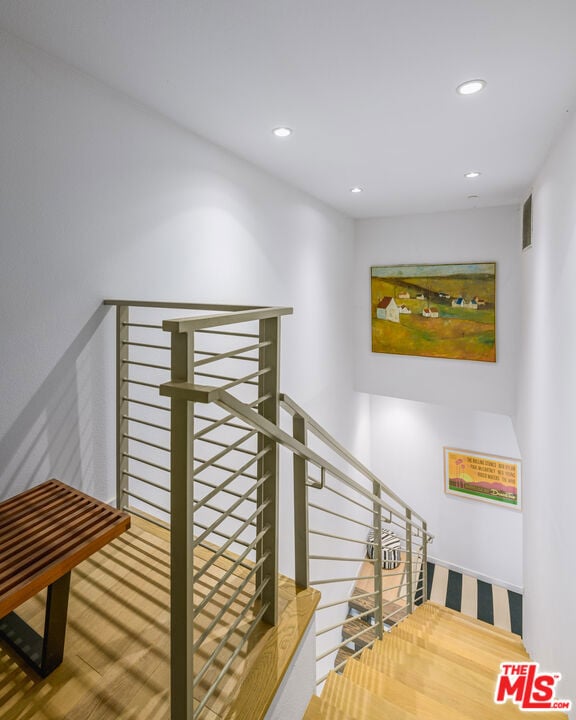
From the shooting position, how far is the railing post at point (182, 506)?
3.07ft

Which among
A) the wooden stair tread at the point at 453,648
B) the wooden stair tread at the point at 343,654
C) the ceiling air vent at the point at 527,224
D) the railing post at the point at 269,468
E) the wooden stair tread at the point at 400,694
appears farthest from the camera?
the wooden stair tread at the point at 343,654

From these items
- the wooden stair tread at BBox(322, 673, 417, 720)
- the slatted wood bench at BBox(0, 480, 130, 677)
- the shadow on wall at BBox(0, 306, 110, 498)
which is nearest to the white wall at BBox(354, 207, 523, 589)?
the wooden stair tread at BBox(322, 673, 417, 720)

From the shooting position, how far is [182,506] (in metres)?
0.95

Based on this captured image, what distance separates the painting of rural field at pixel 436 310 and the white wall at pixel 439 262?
8 cm

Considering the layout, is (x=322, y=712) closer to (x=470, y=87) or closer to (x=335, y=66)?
(x=335, y=66)

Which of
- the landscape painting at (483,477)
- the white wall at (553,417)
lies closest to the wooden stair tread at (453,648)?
the white wall at (553,417)

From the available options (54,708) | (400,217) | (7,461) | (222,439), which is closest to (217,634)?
(54,708)

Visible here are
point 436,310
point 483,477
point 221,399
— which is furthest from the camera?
point 483,477

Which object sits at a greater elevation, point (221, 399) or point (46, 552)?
point (221, 399)

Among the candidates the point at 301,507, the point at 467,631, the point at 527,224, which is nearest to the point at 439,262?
the point at 527,224

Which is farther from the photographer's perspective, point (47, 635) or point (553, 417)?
point (553, 417)

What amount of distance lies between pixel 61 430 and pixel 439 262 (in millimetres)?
4152

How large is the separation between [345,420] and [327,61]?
404 centimetres

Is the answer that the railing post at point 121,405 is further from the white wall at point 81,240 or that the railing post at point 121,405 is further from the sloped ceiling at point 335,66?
the sloped ceiling at point 335,66
